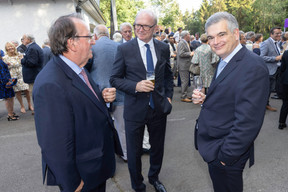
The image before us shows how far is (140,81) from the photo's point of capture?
235 centimetres

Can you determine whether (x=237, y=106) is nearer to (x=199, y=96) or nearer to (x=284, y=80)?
(x=199, y=96)

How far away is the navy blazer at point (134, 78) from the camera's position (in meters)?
2.45

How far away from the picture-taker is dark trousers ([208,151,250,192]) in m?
1.65

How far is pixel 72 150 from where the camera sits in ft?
4.50

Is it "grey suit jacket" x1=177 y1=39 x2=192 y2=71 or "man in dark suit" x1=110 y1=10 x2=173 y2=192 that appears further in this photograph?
"grey suit jacket" x1=177 y1=39 x2=192 y2=71

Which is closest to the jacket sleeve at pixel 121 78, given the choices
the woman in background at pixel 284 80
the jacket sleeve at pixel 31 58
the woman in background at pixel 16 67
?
the woman in background at pixel 284 80

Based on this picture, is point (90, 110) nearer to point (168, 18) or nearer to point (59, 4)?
point (59, 4)

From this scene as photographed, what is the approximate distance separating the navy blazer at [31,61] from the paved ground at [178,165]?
169 cm

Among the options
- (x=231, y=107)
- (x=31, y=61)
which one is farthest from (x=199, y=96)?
(x=31, y=61)

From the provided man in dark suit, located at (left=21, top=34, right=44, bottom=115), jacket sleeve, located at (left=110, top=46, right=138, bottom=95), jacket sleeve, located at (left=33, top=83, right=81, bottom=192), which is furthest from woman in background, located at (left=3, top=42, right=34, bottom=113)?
jacket sleeve, located at (left=33, top=83, right=81, bottom=192)

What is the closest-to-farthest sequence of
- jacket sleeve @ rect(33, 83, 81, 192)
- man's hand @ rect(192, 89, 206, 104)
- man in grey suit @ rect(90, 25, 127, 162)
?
jacket sleeve @ rect(33, 83, 81, 192) < man's hand @ rect(192, 89, 206, 104) < man in grey suit @ rect(90, 25, 127, 162)

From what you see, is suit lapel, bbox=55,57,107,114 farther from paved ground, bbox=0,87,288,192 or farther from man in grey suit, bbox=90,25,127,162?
paved ground, bbox=0,87,288,192

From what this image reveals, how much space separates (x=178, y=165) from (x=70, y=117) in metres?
2.55

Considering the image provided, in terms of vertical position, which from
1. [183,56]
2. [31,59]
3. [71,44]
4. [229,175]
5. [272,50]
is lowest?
[229,175]
